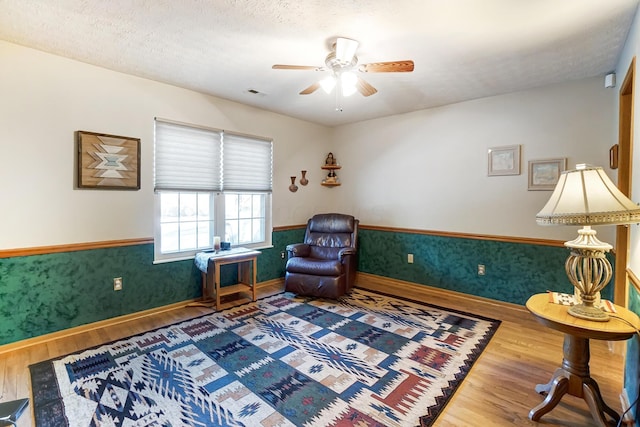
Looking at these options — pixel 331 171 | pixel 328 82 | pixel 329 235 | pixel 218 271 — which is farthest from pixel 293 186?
→ pixel 328 82

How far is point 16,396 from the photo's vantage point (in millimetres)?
1957

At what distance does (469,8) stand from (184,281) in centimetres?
369

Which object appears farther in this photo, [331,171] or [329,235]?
[331,171]

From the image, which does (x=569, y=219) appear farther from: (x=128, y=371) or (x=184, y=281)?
(x=184, y=281)

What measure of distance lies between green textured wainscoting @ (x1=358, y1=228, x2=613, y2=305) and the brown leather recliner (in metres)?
0.66

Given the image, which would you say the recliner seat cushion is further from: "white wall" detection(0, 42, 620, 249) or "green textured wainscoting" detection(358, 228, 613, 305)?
"green textured wainscoting" detection(358, 228, 613, 305)

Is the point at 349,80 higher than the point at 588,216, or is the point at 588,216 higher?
the point at 349,80

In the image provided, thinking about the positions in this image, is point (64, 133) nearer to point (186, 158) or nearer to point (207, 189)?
point (186, 158)

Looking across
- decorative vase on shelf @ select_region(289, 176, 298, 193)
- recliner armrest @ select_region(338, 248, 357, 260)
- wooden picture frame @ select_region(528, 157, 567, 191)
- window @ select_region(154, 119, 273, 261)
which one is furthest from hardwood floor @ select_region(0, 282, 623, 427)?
decorative vase on shelf @ select_region(289, 176, 298, 193)

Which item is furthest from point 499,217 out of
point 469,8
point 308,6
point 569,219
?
point 308,6

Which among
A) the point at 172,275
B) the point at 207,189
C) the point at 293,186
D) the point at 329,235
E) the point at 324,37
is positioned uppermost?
the point at 324,37

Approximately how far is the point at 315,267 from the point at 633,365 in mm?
2768

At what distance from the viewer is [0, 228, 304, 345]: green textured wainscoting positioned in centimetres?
254

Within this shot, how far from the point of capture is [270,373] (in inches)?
87.7
